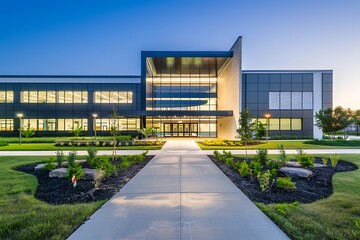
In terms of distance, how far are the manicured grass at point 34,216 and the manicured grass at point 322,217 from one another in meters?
4.66

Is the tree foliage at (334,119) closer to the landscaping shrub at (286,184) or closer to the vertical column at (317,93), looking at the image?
the vertical column at (317,93)

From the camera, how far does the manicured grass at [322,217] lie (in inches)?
154

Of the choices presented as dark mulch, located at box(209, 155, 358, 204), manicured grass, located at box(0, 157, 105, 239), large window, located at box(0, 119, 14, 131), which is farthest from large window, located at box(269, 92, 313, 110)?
large window, located at box(0, 119, 14, 131)

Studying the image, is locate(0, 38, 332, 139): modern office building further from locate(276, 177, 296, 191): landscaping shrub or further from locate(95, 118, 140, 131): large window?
locate(276, 177, 296, 191): landscaping shrub

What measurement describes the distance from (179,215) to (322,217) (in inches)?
136

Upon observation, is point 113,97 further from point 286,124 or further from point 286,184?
point 286,184

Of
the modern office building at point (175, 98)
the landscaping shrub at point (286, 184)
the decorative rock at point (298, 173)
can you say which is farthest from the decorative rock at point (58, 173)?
the modern office building at point (175, 98)

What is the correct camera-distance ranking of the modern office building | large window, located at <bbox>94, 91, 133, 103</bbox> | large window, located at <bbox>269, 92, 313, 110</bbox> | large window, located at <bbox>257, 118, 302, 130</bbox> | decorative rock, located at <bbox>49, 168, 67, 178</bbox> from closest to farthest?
decorative rock, located at <bbox>49, 168, 67, 178</bbox>
the modern office building
large window, located at <bbox>269, 92, 313, 110</bbox>
large window, located at <bbox>257, 118, 302, 130</bbox>
large window, located at <bbox>94, 91, 133, 103</bbox>

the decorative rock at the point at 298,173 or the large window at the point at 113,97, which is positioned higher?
the large window at the point at 113,97

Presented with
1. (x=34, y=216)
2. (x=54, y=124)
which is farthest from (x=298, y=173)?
(x=54, y=124)

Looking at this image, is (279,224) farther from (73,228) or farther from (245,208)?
(73,228)

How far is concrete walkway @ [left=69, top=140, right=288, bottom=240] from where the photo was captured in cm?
391

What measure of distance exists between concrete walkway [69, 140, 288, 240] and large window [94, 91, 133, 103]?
28.6m

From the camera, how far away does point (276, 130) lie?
→ 31078mm
